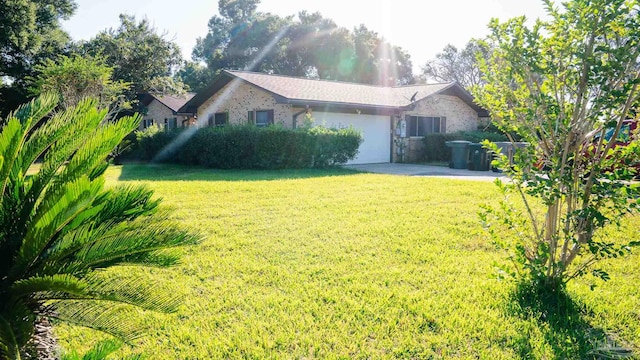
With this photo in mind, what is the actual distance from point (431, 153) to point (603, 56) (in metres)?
17.1

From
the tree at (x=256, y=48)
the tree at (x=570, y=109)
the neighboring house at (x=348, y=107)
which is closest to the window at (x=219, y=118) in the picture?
the neighboring house at (x=348, y=107)

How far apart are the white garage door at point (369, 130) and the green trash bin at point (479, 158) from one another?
4.32m

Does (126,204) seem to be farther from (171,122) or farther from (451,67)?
(451,67)

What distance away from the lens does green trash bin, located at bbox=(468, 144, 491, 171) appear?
15453 millimetres

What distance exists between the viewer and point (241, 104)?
63.3 ft

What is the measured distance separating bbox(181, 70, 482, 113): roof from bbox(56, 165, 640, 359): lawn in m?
10.8

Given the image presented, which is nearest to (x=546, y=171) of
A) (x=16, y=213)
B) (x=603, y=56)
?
(x=603, y=56)

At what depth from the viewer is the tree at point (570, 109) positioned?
9.32 feet

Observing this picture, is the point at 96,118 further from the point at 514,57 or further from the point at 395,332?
the point at 514,57

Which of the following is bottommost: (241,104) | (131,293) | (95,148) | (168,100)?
(131,293)

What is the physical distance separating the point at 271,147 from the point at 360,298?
1093 cm

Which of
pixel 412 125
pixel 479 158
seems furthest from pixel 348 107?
pixel 479 158

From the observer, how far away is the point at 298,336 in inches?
115

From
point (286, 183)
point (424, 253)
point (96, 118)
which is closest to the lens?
point (96, 118)
